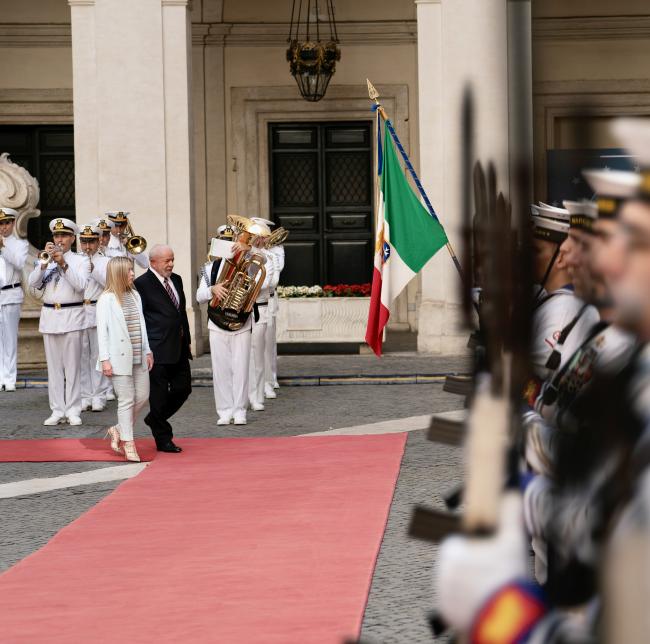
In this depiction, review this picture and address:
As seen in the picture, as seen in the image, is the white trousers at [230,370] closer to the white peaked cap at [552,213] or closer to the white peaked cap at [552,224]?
the white peaked cap at [552,213]

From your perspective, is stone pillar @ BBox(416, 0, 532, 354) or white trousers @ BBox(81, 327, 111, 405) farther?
stone pillar @ BBox(416, 0, 532, 354)

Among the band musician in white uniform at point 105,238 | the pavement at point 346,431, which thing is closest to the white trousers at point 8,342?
the pavement at point 346,431

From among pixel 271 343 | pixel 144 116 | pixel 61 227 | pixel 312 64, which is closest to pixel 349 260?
pixel 312 64

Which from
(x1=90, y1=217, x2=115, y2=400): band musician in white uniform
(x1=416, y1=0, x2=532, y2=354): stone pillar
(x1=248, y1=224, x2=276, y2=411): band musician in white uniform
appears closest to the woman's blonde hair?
(x1=248, y1=224, x2=276, y2=411): band musician in white uniform

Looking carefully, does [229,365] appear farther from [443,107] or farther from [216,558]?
[443,107]

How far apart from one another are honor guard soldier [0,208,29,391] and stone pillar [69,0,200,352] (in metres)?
2.14

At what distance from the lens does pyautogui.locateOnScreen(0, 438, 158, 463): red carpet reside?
11.0 meters

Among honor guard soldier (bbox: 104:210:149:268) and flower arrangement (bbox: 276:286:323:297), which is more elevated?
honor guard soldier (bbox: 104:210:149:268)

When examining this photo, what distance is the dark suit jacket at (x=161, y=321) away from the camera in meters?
11.2

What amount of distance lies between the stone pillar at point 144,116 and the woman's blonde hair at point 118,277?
7.45m

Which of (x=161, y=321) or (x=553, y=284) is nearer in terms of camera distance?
(x=553, y=284)

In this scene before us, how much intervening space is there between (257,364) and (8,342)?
11.2ft

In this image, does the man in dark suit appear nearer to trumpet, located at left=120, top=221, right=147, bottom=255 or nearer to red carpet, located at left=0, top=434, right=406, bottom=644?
red carpet, located at left=0, top=434, right=406, bottom=644

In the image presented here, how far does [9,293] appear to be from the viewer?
16203 millimetres
